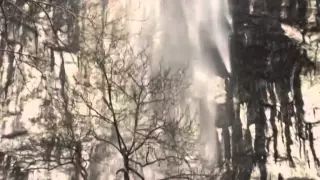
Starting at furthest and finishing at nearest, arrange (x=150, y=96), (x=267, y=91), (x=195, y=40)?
(x=195, y=40) → (x=267, y=91) → (x=150, y=96)

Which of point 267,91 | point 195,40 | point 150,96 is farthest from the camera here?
point 195,40

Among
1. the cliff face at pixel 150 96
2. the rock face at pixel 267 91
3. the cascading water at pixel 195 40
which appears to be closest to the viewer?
the cliff face at pixel 150 96

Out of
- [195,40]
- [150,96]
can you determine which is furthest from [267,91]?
[150,96]

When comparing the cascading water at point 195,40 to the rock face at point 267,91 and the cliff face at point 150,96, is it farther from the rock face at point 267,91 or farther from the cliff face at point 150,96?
the rock face at point 267,91

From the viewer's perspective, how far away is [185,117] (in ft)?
31.7

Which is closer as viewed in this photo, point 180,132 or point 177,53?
point 180,132

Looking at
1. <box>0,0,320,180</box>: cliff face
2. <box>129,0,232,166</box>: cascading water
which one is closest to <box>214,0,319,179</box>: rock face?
<box>0,0,320,180</box>: cliff face

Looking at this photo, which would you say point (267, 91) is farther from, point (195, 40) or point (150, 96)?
point (150, 96)

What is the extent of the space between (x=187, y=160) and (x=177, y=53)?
2.47 m

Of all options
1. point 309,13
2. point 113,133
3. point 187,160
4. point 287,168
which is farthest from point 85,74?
point 309,13

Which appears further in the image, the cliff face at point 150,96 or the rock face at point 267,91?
the rock face at point 267,91

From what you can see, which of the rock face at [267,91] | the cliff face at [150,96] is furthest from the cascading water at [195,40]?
the rock face at [267,91]

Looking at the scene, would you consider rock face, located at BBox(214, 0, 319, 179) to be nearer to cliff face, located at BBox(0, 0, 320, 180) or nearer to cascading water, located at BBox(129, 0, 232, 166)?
cliff face, located at BBox(0, 0, 320, 180)

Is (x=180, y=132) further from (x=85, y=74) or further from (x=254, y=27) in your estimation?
(x=254, y=27)
